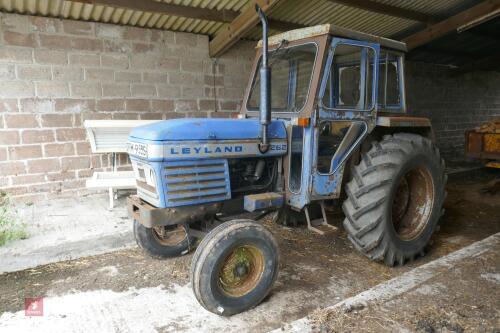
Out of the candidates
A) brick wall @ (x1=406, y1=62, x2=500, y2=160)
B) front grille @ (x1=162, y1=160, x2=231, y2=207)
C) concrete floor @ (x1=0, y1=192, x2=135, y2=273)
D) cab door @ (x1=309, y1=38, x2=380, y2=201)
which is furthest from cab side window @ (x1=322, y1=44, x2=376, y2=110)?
brick wall @ (x1=406, y1=62, x2=500, y2=160)

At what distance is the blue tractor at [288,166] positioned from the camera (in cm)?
253

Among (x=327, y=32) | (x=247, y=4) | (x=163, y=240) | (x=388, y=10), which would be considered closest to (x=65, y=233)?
(x=163, y=240)

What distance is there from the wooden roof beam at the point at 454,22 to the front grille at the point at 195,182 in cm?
571

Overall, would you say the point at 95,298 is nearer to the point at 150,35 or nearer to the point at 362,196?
the point at 362,196

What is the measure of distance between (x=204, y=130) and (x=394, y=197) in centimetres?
184

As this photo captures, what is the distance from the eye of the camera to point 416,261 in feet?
11.3

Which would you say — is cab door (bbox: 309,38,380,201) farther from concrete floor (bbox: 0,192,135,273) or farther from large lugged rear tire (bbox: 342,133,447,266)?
concrete floor (bbox: 0,192,135,273)

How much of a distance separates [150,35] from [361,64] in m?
3.79

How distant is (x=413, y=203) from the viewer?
3623 millimetres

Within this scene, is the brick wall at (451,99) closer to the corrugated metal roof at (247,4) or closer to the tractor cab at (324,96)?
the corrugated metal roof at (247,4)

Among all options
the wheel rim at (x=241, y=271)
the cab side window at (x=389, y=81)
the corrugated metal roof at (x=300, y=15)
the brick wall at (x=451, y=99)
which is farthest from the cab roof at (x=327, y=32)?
the brick wall at (x=451, y=99)

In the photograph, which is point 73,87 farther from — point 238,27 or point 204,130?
point 204,130

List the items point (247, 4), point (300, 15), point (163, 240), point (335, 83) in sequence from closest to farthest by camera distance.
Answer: point (335, 83) < point (163, 240) < point (247, 4) < point (300, 15)

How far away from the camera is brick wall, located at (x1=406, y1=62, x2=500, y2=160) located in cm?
909
